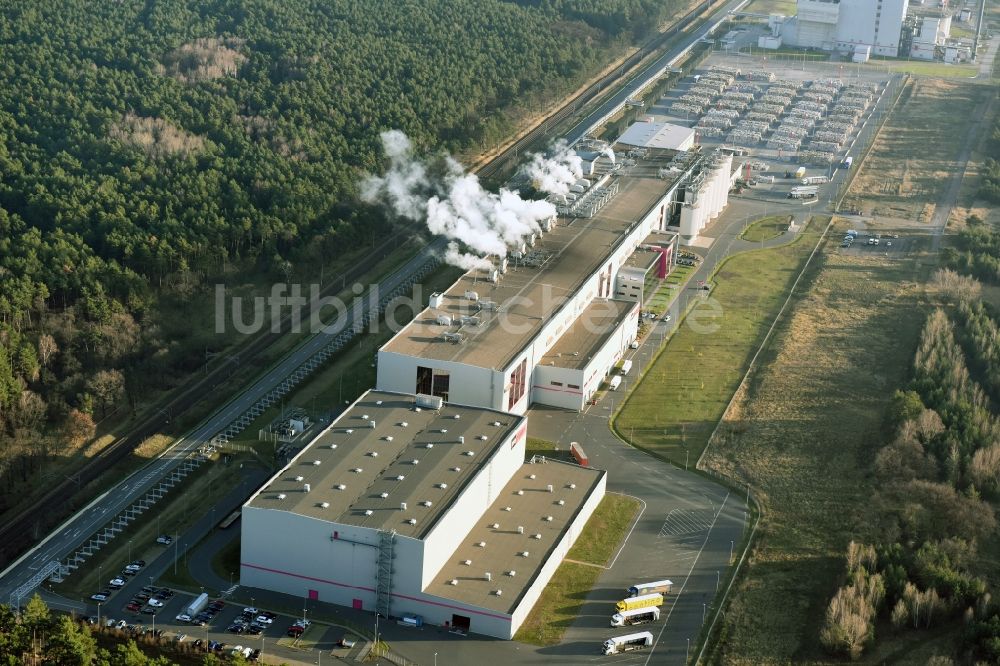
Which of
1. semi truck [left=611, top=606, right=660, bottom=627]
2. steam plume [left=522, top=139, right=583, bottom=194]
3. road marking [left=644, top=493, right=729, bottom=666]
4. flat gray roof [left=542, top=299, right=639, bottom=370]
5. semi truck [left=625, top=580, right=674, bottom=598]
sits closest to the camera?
road marking [left=644, top=493, right=729, bottom=666]

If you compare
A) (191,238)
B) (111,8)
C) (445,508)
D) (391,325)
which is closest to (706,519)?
(445,508)

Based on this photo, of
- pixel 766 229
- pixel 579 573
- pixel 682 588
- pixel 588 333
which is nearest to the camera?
pixel 682 588

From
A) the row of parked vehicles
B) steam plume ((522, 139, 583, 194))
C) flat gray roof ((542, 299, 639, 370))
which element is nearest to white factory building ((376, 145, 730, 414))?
flat gray roof ((542, 299, 639, 370))

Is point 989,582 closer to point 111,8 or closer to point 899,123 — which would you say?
point 899,123

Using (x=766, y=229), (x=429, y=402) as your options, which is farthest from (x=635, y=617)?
(x=766, y=229)

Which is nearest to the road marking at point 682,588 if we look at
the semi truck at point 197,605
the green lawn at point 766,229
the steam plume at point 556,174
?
the semi truck at point 197,605

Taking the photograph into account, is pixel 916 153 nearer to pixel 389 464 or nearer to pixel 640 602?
pixel 640 602

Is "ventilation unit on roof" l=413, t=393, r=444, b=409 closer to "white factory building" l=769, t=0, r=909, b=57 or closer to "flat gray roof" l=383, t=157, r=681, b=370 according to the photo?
"flat gray roof" l=383, t=157, r=681, b=370
